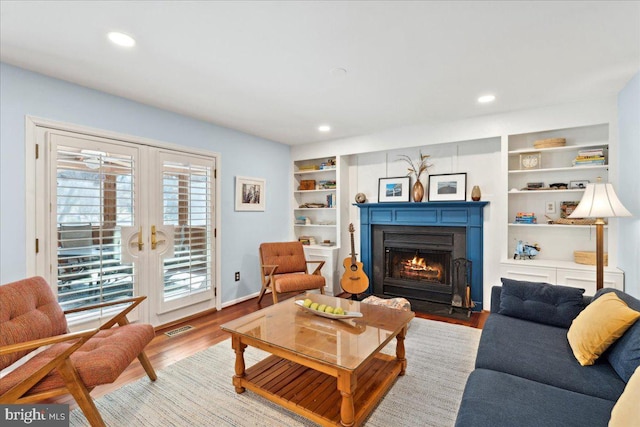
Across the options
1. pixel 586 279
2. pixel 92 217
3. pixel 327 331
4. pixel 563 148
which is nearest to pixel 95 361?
pixel 327 331

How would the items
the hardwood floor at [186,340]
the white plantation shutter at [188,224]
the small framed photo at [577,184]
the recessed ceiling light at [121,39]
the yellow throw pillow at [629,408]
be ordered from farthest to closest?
the white plantation shutter at [188,224] → the small framed photo at [577,184] → the hardwood floor at [186,340] → the recessed ceiling light at [121,39] → the yellow throw pillow at [629,408]

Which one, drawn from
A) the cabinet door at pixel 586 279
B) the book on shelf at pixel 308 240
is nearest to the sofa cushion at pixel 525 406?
the cabinet door at pixel 586 279

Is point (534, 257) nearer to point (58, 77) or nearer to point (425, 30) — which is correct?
point (425, 30)

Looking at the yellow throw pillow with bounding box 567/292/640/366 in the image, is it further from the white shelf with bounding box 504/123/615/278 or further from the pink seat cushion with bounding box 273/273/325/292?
the pink seat cushion with bounding box 273/273/325/292

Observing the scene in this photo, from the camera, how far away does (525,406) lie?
1.33 m

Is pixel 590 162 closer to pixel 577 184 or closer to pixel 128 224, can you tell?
pixel 577 184

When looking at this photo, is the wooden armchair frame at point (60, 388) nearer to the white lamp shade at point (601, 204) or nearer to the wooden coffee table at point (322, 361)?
the wooden coffee table at point (322, 361)

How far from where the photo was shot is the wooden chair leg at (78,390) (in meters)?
1.60

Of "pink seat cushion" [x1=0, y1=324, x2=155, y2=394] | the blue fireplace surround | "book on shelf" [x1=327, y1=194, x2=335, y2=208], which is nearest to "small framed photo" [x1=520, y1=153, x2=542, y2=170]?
the blue fireplace surround

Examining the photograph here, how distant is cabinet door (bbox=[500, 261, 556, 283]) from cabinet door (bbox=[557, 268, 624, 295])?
3.0 inches

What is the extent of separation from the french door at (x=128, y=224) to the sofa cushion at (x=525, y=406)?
318 cm

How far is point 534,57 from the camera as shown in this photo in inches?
91.1

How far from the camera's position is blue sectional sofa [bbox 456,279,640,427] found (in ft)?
4.16

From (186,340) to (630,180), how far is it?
14.5ft
